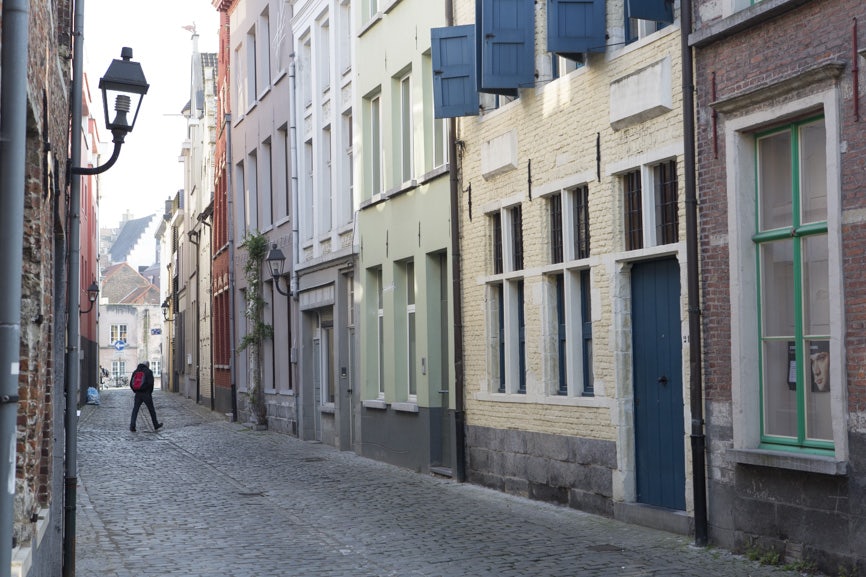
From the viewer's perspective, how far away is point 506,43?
14.0m

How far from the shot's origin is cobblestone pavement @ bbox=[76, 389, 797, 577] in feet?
31.5

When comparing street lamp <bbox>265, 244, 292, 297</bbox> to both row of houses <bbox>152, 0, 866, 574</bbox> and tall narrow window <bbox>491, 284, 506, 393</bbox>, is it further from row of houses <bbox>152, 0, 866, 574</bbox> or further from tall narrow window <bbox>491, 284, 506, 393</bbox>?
tall narrow window <bbox>491, 284, 506, 393</bbox>

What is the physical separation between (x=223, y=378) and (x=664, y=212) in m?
25.5

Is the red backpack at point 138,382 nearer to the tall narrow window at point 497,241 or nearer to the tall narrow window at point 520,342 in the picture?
the tall narrow window at point 497,241

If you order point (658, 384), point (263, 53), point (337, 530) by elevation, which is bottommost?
point (337, 530)

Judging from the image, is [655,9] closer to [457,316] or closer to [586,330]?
[586,330]

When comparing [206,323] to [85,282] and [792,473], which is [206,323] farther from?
[792,473]

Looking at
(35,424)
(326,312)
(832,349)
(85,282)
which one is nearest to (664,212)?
(832,349)

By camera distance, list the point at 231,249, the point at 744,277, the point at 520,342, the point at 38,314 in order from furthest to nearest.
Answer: the point at 231,249
the point at 520,342
the point at 744,277
the point at 38,314

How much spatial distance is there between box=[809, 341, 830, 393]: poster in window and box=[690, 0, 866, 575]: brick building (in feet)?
0.04

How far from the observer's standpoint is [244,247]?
30.4 metres

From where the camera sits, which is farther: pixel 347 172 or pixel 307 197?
pixel 307 197

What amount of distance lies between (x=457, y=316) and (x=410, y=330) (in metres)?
2.88

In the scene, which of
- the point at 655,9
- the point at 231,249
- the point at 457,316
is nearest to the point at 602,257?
the point at 655,9
